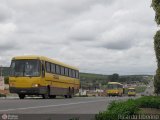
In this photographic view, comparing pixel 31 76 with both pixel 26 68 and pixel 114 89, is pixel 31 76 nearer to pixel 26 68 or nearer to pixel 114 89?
pixel 26 68

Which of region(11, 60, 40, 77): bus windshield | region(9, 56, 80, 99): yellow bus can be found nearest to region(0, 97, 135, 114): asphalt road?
region(9, 56, 80, 99): yellow bus

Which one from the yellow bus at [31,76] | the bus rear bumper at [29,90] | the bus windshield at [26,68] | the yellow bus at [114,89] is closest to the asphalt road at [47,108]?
the bus rear bumper at [29,90]

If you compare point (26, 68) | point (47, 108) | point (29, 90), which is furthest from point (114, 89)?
point (47, 108)

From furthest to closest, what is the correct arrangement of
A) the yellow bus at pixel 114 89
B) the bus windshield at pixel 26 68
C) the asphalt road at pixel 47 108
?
the yellow bus at pixel 114 89, the bus windshield at pixel 26 68, the asphalt road at pixel 47 108

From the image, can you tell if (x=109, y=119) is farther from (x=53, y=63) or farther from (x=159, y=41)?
(x=53, y=63)

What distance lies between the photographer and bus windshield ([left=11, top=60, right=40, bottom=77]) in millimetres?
37344

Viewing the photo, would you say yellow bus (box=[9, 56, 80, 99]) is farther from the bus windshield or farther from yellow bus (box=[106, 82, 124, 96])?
yellow bus (box=[106, 82, 124, 96])

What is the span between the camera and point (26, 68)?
3762 centimetres

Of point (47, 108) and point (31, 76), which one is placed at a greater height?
point (31, 76)

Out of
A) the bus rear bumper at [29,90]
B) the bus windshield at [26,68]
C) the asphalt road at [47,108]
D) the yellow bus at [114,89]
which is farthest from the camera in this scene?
the yellow bus at [114,89]

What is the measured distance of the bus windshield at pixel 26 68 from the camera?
37.3 metres

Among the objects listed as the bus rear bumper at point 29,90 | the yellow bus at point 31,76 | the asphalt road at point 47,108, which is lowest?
the asphalt road at point 47,108

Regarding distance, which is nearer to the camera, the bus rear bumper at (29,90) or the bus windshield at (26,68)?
the bus rear bumper at (29,90)

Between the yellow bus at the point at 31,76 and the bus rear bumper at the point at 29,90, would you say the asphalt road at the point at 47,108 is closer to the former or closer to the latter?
the bus rear bumper at the point at 29,90
